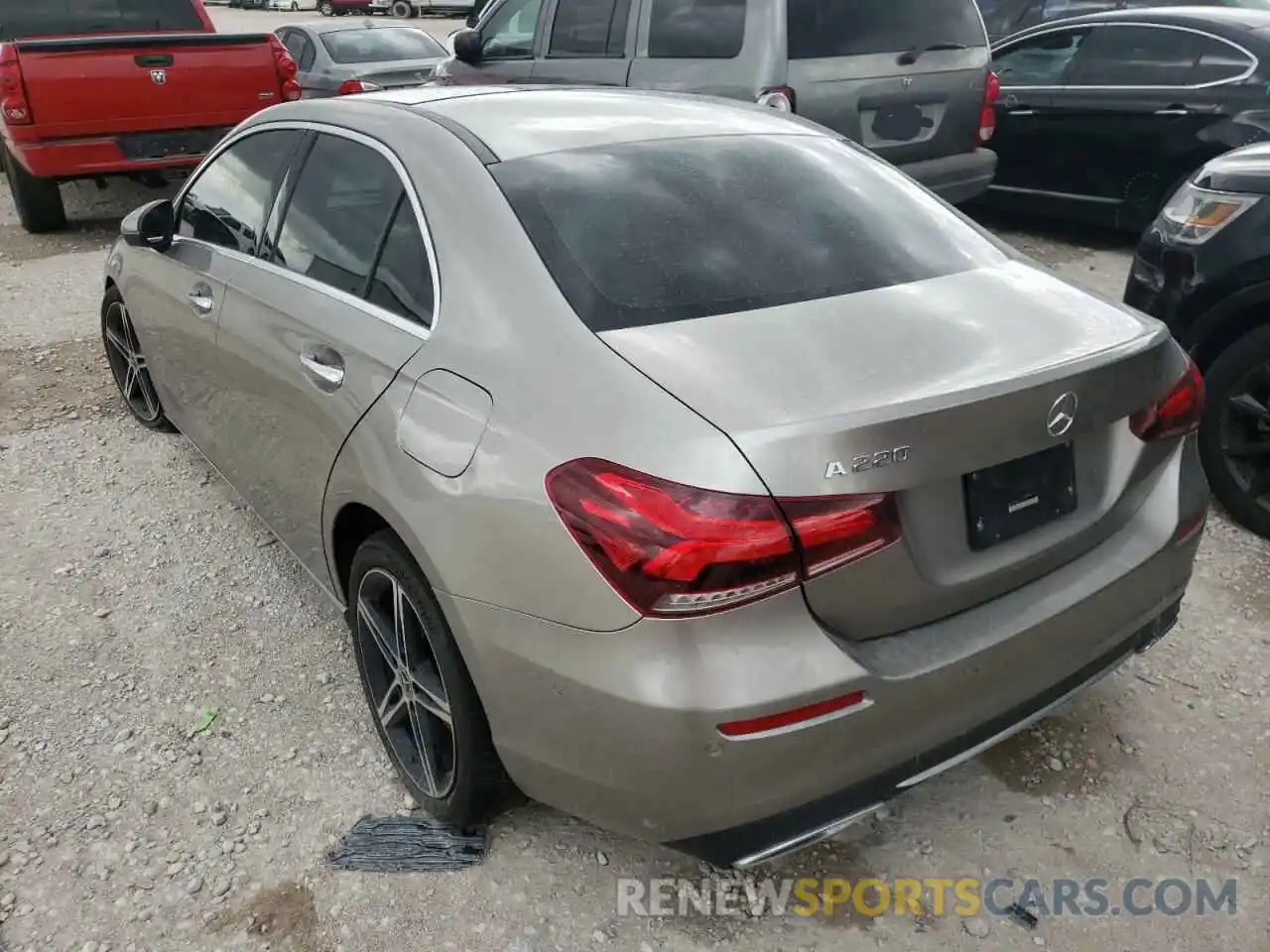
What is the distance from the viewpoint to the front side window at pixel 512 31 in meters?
6.93

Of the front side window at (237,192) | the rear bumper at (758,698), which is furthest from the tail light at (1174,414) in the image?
the front side window at (237,192)

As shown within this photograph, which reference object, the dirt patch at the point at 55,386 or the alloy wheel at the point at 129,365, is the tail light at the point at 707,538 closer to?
the alloy wheel at the point at 129,365

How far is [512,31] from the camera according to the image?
7102 millimetres

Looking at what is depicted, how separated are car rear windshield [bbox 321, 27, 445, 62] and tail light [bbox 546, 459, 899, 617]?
1048 centimetres

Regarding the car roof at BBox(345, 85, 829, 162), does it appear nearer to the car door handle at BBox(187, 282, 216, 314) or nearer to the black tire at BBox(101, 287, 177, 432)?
the car door handle at BBox(187, 282, 216, 314)

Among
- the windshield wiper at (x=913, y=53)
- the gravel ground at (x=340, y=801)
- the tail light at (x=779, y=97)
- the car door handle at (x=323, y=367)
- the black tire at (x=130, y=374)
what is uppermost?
the windshield wiper at (x=913, y=53)

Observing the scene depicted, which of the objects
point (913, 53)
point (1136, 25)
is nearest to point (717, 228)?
point (913, 53)

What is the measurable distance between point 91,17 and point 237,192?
6.68m

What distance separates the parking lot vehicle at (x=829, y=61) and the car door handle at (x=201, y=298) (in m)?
2.58

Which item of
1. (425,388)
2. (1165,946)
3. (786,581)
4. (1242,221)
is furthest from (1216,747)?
(425,388)

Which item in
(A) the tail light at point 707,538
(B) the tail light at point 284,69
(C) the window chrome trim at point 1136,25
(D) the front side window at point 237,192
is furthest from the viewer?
(B) the tail light at point 284,69

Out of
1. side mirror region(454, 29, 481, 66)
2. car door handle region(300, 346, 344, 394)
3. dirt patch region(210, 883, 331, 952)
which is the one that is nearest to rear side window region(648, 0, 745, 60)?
side mirror region(454, 29, 481, 66)

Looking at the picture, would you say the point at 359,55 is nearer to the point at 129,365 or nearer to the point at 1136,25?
the point at 129,365

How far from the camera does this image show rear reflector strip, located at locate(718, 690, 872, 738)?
172 centimetres
